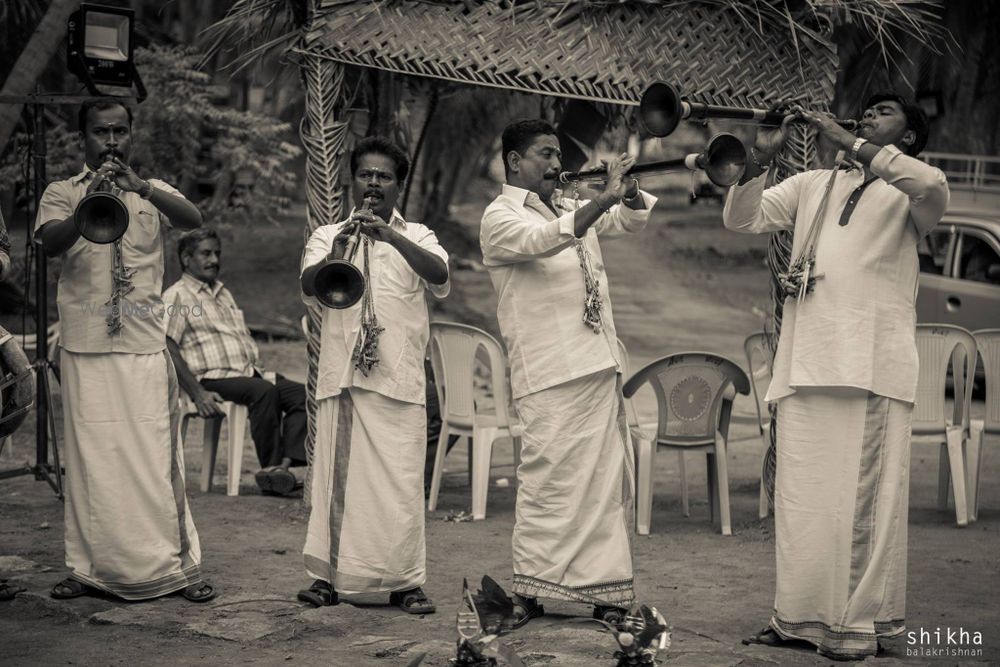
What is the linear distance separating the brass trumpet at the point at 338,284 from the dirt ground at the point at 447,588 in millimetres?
1294

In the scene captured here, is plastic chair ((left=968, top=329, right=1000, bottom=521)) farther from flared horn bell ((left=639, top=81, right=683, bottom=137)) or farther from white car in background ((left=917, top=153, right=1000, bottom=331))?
white car in background ((left=917, top=153, right=1000, bottom=331))

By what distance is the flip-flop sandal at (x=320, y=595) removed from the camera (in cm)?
539

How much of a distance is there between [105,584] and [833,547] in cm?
296

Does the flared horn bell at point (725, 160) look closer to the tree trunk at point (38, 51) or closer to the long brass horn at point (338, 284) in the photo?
the long brass horn at point (338, 284)

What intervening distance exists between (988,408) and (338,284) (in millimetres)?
4332

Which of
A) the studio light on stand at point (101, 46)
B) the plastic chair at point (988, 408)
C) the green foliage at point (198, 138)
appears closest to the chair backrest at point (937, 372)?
the plastic chair at point (988, 408)

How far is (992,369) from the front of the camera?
759 centimetres

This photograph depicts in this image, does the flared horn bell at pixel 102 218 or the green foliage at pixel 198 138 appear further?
the green foliage at pixel 198 138

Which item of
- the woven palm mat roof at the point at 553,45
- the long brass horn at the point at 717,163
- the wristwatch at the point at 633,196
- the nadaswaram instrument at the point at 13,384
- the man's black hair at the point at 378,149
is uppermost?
the woven palm mat roof at the point at 553,45

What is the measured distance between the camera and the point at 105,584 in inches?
212

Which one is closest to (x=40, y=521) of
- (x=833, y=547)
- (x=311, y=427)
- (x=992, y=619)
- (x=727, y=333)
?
(x=311, y=427)

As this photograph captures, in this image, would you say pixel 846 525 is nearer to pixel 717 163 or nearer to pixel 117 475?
pixel 717 163

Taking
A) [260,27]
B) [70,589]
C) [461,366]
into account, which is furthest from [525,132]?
[260,27]

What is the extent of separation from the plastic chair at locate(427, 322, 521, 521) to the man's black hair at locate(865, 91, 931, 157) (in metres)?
3.01
